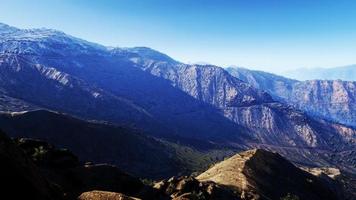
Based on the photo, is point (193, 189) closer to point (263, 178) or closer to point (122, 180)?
point (122, 180)

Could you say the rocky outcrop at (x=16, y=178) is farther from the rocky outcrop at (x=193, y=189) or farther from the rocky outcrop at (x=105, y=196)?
the rocky outcrop at (x=193, y=189)

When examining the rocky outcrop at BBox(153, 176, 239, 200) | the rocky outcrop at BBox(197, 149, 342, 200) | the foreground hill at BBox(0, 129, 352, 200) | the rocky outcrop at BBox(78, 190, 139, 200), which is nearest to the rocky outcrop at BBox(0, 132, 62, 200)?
the foreground hill at BBox(0, 129, 352, 200)

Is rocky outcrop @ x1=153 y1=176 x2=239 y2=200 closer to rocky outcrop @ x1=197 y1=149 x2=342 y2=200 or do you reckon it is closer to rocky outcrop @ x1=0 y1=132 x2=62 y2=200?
rocky outcrop @ x1=197 y1=149 x2=342 y2=200

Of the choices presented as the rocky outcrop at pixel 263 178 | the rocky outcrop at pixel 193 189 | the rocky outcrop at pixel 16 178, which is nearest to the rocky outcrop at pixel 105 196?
the rocky outcrop at pixel 16 178

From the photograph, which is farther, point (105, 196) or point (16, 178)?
point (105, 196)

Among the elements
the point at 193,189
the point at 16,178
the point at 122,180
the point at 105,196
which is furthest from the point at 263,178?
the point at 16,178

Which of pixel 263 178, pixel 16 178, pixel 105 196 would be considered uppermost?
pixel 16 178

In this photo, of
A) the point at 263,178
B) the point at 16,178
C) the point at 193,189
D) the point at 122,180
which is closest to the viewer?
the point at 16,178

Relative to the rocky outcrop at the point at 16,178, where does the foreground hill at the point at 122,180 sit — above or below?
below
